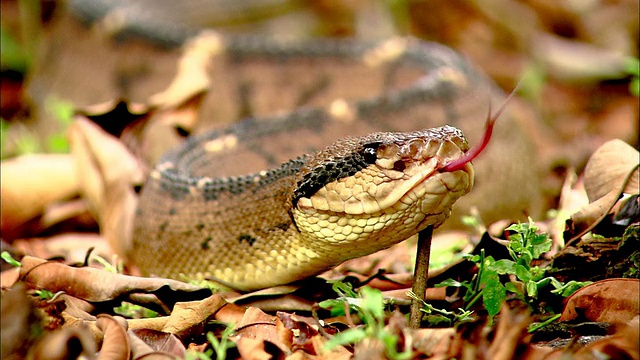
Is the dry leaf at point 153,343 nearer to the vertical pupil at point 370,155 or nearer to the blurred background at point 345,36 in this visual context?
the vertical pupil at point 370,155

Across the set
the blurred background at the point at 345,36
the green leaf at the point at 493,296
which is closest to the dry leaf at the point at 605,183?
the green leaf at the point at 493,296

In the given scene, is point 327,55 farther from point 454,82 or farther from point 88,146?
point 88,146

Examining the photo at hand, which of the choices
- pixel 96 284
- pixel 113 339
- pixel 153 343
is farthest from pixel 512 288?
pixel 96 284

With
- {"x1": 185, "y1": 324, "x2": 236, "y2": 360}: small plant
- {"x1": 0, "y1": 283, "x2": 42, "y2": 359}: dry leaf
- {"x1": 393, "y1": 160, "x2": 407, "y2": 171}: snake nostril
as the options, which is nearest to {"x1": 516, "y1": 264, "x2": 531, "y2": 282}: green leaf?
{"x1": 393, "y1": 160, "x2": 407, "y2": 171}: snake nostril

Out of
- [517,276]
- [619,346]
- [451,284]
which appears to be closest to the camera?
[619,346]

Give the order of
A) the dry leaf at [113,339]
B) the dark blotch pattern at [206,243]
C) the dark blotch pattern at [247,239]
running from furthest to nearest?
the dark blotch pattern at [206,243] → the dark blotch pattern at [247,239] → the dry leaf at [113,339]

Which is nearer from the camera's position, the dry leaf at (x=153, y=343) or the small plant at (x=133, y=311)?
the dry leaf at (x=153, y=343)

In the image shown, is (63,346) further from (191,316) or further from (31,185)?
(31,185)
